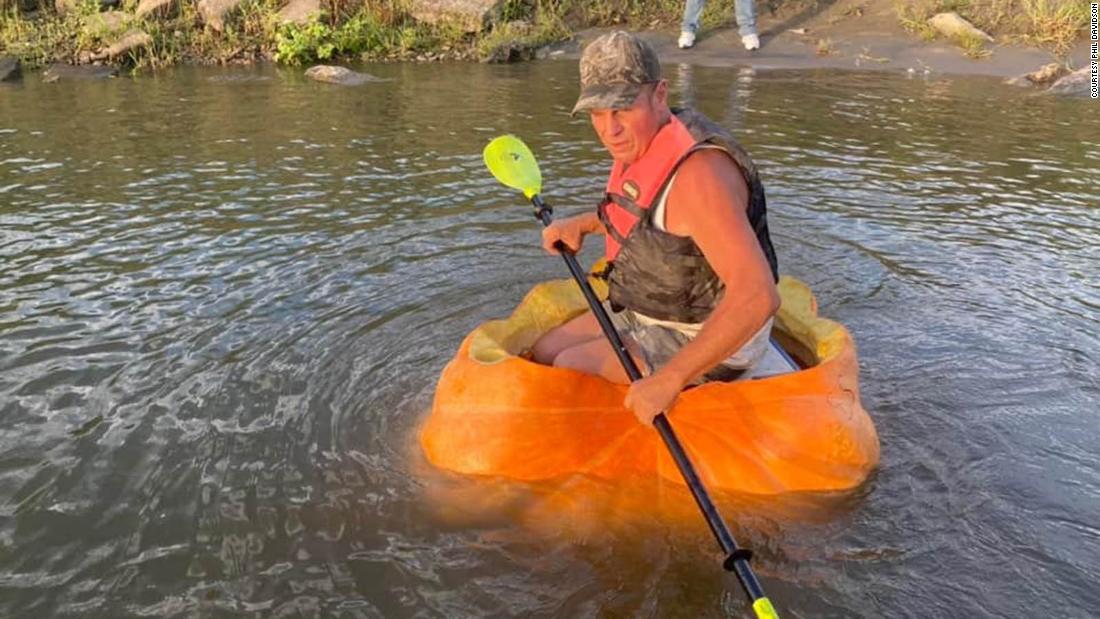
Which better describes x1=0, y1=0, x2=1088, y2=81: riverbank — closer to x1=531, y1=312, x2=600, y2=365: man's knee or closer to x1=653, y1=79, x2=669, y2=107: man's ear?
x1=531, y1=312, x2=600, y2=365: man's knee

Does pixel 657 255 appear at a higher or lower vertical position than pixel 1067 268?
higher

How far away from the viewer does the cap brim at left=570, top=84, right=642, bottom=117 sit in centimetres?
299

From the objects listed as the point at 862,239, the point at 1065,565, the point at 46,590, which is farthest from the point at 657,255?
the point at 862,239

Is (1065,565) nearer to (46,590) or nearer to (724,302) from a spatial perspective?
(724,302)

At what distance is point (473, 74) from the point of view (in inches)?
537

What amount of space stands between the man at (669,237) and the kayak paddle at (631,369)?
14 centimetres

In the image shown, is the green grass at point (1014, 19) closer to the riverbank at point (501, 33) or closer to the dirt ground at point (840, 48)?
the riverbank at point (501, 33)

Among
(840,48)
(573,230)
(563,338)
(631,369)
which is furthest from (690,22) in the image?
(631,369)

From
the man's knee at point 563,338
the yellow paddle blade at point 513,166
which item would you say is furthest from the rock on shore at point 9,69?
the man's knee at point 563,338

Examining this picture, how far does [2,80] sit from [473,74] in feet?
22.4

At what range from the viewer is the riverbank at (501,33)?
13.9 m

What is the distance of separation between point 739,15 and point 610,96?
43.0ft

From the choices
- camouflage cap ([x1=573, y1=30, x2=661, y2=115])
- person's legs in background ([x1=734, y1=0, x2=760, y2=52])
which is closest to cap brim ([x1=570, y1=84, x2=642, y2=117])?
camouflage cap ([x1=573, y1=30, x2=661, y2=115])

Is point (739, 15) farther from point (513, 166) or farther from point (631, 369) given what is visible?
point (631, 369)
